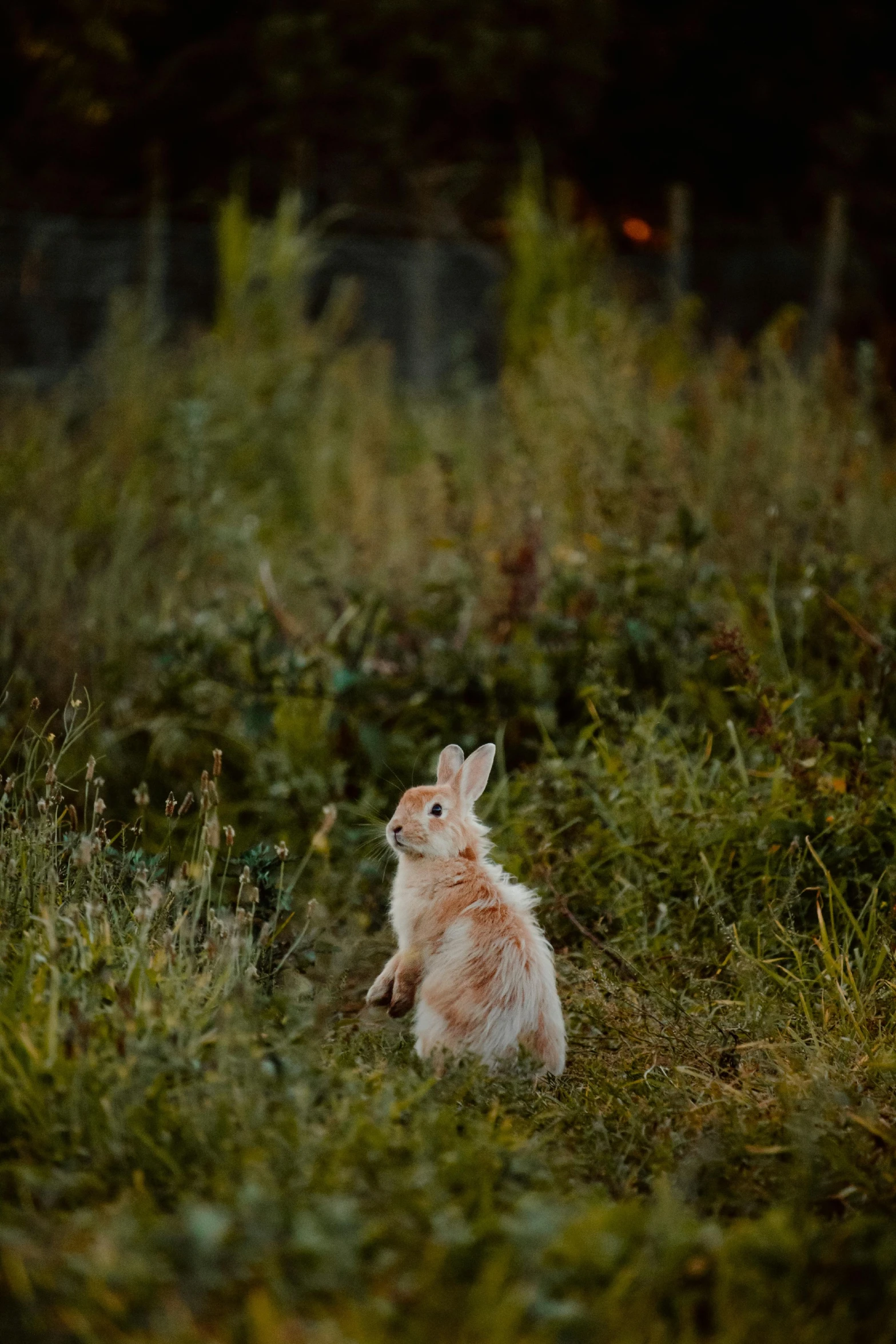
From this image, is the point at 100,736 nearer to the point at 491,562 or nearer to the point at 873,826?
the point at 491,562

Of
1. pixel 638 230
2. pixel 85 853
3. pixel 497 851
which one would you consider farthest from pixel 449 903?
pixel 638 230

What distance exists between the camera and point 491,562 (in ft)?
16.4

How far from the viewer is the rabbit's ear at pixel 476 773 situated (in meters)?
3.08

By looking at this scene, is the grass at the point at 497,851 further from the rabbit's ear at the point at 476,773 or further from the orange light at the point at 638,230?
the orange light at the point at 638,230

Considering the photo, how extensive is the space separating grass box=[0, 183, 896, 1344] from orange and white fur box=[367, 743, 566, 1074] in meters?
0.11

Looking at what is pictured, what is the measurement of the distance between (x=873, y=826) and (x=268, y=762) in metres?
1.81

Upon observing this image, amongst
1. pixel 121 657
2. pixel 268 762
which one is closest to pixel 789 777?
pixel 268 762

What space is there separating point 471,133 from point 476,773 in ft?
47.7

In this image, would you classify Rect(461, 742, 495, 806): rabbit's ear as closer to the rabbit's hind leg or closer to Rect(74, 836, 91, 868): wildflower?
the rabbit's hind leg

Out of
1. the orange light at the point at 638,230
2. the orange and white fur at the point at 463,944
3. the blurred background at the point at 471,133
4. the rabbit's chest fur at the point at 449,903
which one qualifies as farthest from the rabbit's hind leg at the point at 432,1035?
the orange light at the point at 638,230

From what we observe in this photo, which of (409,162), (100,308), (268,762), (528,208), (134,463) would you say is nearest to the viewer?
(268,762)

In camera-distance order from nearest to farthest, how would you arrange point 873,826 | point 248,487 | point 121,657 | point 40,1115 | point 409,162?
1. point 40,1115
2. point 873,826
3. point 121,657
4. point 248,487
5. point 409,162

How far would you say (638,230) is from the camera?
16.7m

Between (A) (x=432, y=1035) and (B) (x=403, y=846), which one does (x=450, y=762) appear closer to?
(B) (x=403, y=846)
